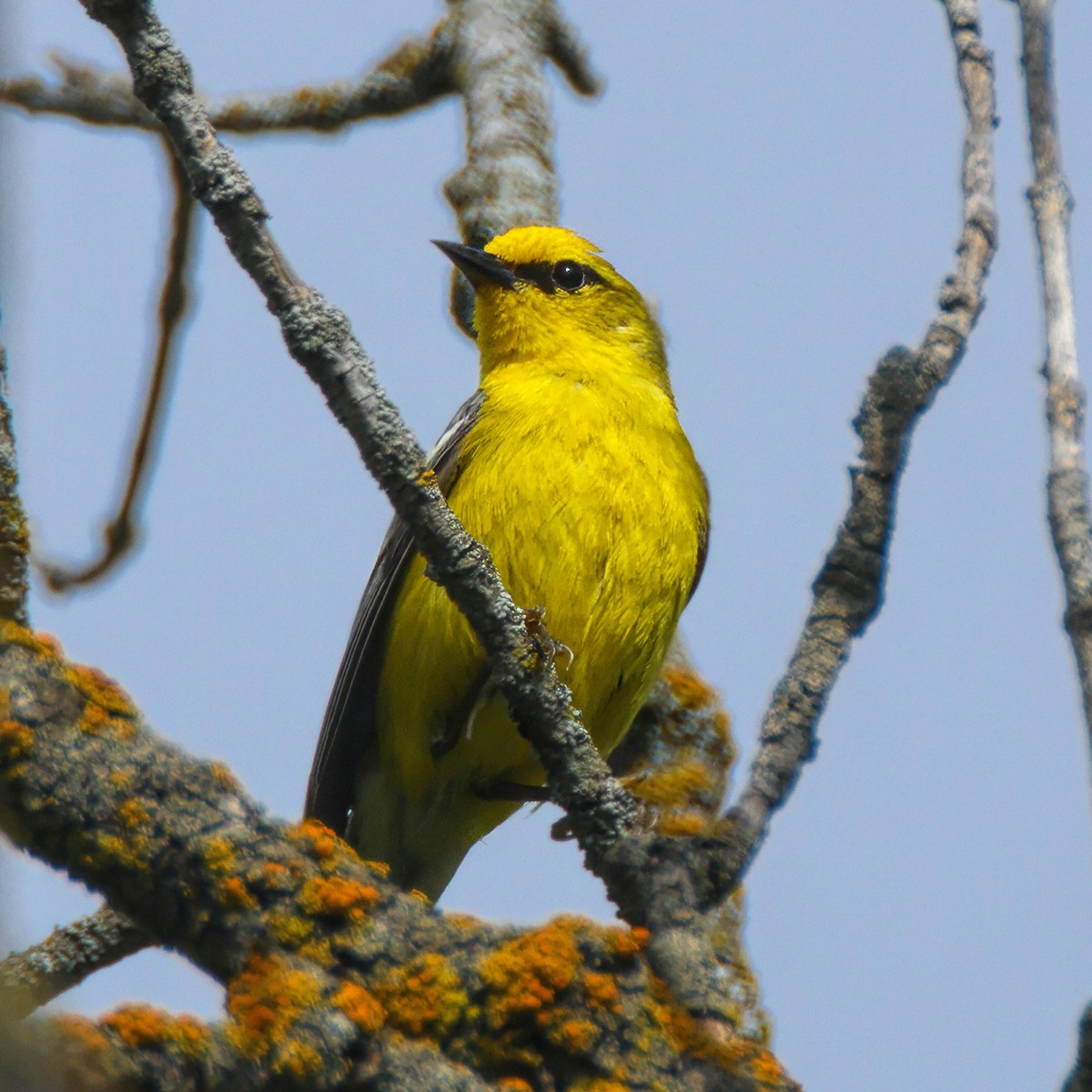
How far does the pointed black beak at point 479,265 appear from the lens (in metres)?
5.70

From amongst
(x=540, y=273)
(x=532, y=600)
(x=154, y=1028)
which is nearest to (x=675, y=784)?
(x=532, y=600)

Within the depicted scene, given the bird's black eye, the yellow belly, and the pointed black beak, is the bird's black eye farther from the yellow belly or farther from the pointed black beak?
the yellow belly

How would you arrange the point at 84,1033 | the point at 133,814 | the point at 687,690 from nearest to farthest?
the point at 84,1033, the point at 133,814, the point at 687,690

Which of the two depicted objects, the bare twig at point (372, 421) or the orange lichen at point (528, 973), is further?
the orange lichen at point (528, 973)

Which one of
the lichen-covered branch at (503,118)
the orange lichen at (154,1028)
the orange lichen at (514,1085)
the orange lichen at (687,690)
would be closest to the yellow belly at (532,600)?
the orange lichen at (687,690)

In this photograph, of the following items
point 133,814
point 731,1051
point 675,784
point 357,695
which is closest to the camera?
point 731,1051

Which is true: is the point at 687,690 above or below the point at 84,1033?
above

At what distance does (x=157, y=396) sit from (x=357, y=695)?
77.2 inches

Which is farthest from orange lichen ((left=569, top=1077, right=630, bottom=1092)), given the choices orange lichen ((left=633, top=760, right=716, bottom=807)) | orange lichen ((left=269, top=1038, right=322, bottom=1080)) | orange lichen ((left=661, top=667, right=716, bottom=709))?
orange lichen ((left=661, top=667, right=716, bottom=709))

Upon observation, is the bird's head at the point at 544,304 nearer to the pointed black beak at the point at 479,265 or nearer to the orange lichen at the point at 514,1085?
the pointed black beak at the point at 479,265

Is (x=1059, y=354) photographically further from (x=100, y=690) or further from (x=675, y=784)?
(x=675, y=784)

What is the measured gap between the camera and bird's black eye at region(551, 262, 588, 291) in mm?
5884

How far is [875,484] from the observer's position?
3312mm

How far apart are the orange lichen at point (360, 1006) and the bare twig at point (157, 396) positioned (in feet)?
12.7
